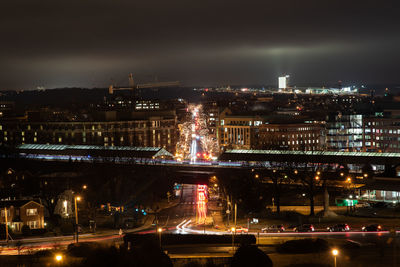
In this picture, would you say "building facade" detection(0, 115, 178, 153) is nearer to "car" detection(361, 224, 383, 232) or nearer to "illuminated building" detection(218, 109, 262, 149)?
"illuminated building" detection(218, 109, 262, 149)

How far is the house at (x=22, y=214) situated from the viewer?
2617 cm

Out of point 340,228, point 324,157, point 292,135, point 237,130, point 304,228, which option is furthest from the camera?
point 237,130

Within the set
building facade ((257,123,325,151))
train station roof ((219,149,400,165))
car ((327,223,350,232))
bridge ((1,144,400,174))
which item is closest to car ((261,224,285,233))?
car ((327,223,350,232))

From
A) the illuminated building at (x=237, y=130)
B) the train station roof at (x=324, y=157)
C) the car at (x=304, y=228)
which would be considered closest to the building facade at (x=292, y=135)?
the illuminated building at (x=237, y=130)

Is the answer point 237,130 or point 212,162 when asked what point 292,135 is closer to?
point 237,130

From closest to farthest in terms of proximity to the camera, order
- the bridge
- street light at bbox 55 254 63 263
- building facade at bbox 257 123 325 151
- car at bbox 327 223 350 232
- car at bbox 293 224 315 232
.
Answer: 1. street light at bbox 55 254 63 263
2. car at bbox 327 223 350 232
3. car at bbox 293 224 315 232
4. the bridge
5. building facade at bbox 257 123 325 151

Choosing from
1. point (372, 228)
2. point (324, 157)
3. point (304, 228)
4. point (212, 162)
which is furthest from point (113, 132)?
point (372, 228)

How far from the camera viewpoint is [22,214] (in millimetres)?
26469

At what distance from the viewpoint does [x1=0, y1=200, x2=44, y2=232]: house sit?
85.9 feet

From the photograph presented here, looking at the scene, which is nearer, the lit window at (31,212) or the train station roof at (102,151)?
the lit window at (31,212)

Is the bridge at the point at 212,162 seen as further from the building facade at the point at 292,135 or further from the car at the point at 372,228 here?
the building facade at the point at 292,135

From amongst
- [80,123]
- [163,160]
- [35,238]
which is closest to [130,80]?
[80,123]

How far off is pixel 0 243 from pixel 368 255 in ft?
45.0

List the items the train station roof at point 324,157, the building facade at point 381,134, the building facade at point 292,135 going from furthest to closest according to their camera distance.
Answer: the building facade at point 292,135
the building facade at point 381,134
the train station roof at point 324,157
